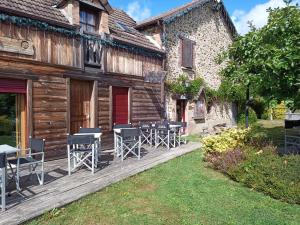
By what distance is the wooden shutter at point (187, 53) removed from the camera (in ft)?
46.9

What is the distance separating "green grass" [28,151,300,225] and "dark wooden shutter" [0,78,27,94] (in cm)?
398

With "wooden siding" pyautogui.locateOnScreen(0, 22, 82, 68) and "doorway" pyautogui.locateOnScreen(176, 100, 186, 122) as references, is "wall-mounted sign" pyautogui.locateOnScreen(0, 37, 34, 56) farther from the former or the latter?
"doorway" pyautogui.locateOnScreen(176, 100, 186, 122)

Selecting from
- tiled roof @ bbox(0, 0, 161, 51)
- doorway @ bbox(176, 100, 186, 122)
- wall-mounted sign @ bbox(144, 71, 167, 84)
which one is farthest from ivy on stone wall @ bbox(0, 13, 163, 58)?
doorway @ bbox(176, 100, 186, 122)

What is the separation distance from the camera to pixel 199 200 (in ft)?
16.9

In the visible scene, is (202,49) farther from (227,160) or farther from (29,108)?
(29,108)

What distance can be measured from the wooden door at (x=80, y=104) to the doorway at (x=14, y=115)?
1.66 meters

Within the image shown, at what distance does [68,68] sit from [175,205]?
5750 mm

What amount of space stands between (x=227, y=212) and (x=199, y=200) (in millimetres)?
623

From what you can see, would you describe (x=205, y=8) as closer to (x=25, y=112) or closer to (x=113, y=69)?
(x=113, y=69)

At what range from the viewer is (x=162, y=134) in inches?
425

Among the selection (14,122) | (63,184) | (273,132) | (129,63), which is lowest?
(63,184)

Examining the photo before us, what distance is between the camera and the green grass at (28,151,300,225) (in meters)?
4.33

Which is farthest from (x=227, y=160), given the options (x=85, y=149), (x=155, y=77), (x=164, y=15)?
(x=164, y=15)

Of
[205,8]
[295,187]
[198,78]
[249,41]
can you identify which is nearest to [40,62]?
[249,41]
